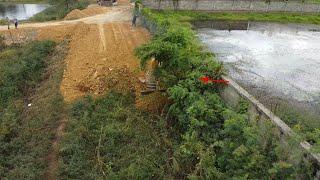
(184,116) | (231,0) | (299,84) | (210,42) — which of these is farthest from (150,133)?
(231,0)

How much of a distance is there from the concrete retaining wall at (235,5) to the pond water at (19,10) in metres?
18.4

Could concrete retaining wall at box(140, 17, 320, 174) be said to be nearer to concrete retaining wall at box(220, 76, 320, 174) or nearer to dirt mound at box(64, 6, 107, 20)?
concrete retaining wall at box(220, 76, 320, 174)

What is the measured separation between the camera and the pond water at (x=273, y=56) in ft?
59.8

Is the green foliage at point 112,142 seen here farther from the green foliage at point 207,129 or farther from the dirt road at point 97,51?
the dirt road at point 97,51

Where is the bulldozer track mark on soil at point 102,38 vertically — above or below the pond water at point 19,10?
above

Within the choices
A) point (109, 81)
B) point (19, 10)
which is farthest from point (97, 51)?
point (19, 10)

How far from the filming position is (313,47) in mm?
26000

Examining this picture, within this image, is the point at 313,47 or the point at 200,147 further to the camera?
the point at 313,47

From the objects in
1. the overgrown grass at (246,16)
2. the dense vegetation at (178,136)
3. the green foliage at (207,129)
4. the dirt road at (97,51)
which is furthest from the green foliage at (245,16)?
the dense vegetation at (178,136)

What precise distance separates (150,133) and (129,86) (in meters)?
3.92

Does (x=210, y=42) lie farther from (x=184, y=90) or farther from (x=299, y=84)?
(x=184, y=90)

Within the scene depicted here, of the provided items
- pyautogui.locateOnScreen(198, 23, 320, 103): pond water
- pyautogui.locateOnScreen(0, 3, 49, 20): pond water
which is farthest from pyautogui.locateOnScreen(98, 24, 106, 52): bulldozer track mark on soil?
pyautogui.locateOnScreen(0, 3, 49, 20): pond water

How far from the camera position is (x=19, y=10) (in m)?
51.8

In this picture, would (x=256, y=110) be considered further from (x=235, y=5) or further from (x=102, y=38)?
(x=235, y=5)
